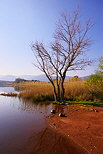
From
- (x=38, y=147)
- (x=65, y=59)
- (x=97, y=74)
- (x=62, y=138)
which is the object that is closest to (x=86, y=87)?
(x=97, y=74)

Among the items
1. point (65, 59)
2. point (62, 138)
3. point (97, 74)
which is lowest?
point (62, 138)

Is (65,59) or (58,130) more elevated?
(65,59)

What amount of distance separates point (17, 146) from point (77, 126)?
2415 millimetres

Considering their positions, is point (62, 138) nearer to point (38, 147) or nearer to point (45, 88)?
point (38, 147)

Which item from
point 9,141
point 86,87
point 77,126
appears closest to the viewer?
point 9,141

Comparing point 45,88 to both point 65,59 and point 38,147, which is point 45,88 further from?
point 38,147

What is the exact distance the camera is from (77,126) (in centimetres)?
477

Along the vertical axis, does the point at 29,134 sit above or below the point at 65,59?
below

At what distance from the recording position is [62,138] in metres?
3.83

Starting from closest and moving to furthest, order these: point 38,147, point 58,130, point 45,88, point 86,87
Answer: point 38,147
point 58,130
point 86,87
point 45,88

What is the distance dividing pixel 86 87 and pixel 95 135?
28.1ft

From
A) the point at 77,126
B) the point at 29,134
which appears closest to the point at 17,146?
the point at 29,134

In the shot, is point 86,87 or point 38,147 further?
point 86,87

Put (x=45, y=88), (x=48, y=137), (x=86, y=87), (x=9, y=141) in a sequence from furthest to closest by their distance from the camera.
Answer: (x=45, y=88) < (x=86, y=87) < (x=48, y=137) < (x=9, y=141)
